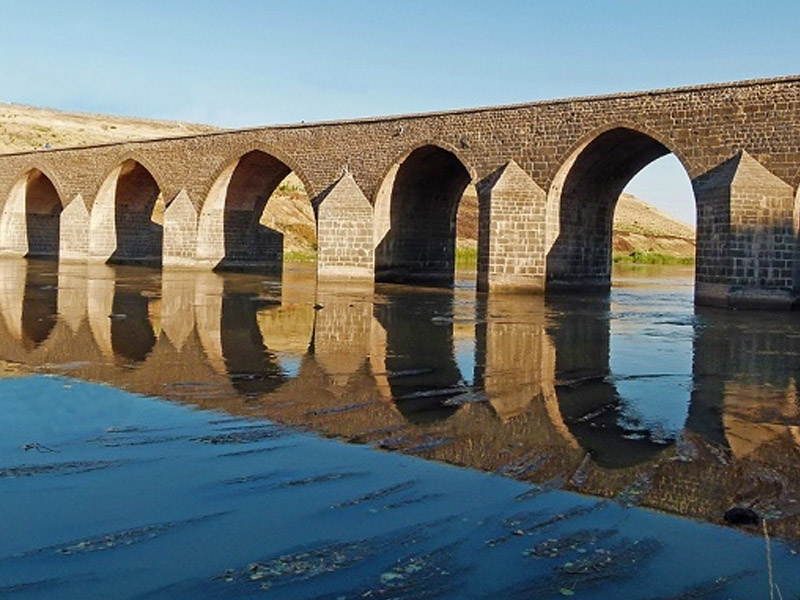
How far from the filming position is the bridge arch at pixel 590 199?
2366 cm

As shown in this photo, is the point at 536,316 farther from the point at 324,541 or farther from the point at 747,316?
the point at 324,541

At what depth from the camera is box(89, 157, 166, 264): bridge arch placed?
38156 mm

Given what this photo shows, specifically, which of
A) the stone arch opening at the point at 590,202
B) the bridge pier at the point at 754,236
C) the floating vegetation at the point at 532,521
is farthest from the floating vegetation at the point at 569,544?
the stone arch opening at the point at 590,202

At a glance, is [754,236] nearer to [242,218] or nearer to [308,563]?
[308,563]

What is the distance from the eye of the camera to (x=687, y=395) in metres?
8.24

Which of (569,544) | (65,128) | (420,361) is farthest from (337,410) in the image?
(65,128)

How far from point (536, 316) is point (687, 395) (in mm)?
8918

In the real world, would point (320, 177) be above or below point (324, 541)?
above

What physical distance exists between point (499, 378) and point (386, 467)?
386 cm

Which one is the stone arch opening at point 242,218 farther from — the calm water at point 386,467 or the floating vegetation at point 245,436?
the floating vegetation at point 245,436

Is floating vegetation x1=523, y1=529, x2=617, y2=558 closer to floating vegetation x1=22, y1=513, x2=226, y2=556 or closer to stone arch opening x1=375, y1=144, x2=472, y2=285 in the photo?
floating vegetation x1=22, y1=513, x2=226, y2=556

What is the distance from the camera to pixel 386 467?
528 centimetres

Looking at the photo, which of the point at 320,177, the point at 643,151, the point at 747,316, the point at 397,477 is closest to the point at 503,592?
the point at 397,477

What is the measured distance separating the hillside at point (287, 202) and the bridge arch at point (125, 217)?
11.5 metres
